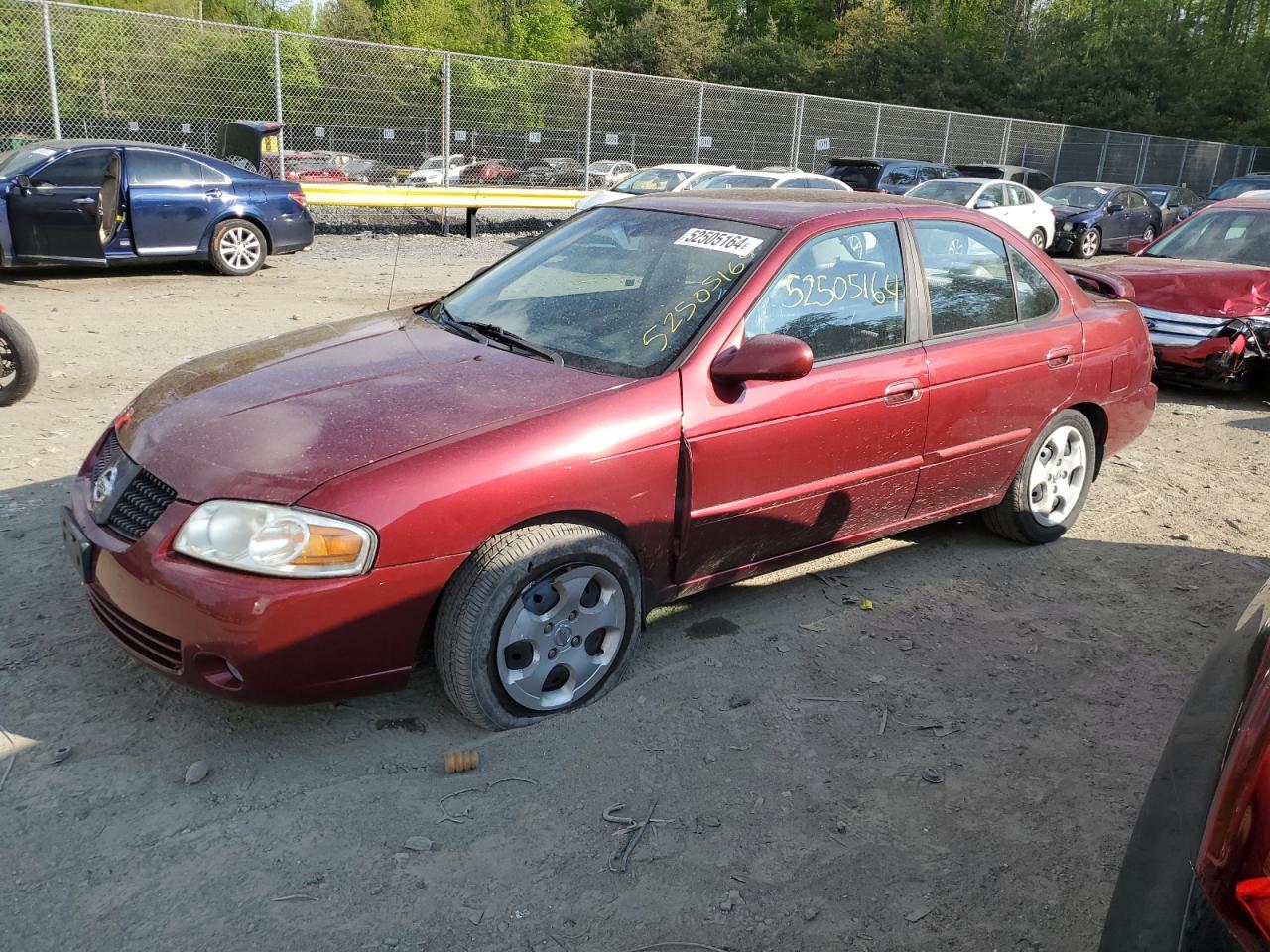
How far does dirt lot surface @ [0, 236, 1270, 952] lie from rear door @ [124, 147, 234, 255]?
708cm

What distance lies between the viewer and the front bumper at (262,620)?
2.86 m

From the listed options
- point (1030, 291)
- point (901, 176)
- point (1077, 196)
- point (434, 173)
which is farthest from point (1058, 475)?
point (1077, 196)

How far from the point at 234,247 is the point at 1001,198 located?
41.2 ft

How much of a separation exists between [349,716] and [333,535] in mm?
799

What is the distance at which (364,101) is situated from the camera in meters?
17.4

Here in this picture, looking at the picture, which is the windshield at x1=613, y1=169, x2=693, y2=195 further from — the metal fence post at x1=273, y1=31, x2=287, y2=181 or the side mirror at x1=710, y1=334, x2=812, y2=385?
the side mirror at x1=710, y1=334, x2=812, y2=385

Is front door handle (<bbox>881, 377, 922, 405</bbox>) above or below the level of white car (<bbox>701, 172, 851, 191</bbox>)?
below

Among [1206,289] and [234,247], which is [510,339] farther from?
[234,247]

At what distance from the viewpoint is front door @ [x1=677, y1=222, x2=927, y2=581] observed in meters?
3.61

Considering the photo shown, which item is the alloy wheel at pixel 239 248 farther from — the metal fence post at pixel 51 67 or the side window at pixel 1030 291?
the side window at pixel 1030 291

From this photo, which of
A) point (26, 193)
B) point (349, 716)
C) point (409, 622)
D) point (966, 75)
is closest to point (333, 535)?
point (409, 622)

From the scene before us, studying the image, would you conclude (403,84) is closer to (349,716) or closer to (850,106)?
(850,106)

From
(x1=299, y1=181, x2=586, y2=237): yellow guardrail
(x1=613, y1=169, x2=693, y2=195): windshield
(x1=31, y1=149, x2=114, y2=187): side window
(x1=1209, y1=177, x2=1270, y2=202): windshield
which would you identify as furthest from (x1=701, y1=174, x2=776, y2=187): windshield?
(x1=1209, y1=177, x2=1270, y2=202): windshield

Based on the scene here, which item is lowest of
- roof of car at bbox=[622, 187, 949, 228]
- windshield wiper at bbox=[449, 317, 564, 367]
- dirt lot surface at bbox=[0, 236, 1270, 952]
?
dirt lot surface at bbox=[0, 236, 1270, 952]
